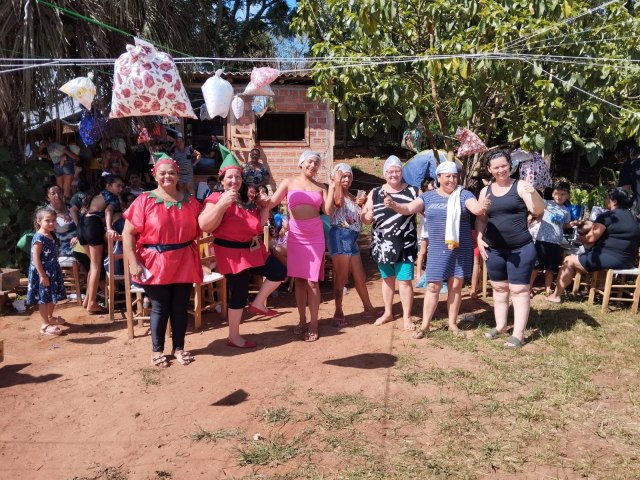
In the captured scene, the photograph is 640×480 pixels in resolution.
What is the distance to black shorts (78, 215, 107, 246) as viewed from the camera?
566cm

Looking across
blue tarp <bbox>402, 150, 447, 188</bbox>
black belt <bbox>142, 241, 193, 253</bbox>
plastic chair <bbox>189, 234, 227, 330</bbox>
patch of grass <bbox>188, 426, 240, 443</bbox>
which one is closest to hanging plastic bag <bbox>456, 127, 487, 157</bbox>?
plastic chair <bbox>189, 234, 227, 330</bbox>

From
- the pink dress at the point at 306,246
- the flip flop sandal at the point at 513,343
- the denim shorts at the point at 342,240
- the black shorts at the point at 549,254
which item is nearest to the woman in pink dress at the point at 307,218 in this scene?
the pink dress at the point at 306,246

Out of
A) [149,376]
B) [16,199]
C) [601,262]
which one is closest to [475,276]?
[601,262]

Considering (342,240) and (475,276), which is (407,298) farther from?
(475,276)

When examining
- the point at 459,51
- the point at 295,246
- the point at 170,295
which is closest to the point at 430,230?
the point at 295,246

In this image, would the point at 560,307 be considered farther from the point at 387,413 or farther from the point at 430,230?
the point at 387,413

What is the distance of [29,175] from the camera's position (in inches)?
304

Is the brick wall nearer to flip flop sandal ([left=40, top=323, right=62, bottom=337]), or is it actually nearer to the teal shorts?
the teal shorts

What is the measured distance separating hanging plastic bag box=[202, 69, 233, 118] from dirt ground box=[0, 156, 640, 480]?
6.85 ft

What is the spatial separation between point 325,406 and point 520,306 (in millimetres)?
1997

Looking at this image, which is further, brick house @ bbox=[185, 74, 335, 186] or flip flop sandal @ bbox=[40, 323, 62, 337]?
brick house @ bbox=[185, 74, 335, 186]

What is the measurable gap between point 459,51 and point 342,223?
6.38 feet

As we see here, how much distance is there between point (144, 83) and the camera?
454cm

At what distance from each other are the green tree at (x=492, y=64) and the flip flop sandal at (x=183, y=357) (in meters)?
3.02
